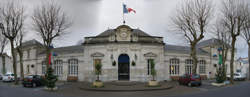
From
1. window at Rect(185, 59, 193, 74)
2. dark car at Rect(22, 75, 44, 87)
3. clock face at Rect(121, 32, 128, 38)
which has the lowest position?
dark car at Rect(22, 75, 44, 87)

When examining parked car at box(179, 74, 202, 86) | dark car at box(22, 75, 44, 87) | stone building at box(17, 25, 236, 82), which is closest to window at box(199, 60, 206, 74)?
stone building at box(17, 25, 236, 82)

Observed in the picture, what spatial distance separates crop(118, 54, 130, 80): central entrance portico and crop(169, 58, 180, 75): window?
27.4 ft

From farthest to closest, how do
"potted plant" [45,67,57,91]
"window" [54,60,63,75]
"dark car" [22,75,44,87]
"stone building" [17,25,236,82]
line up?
"window" [54,60,63,75] < "stone building" [17,25,236,82] < "dark car" [22,75,44,87] < "potted plant" [45,67,57,91]

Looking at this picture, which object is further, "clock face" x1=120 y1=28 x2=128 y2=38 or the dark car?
"clock face" x1=120 y1=28 x2=128 y2=38

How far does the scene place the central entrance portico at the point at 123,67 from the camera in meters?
28.4

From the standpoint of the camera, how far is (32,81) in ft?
80.3

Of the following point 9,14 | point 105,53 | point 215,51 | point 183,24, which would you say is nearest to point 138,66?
point 105,53

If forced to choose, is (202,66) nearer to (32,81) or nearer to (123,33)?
(123,33)

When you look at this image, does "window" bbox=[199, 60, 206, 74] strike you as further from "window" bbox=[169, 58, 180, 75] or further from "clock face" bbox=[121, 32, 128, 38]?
"clock face" bbox=[121, 32, 128, 38]

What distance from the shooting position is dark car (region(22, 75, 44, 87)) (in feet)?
79.8

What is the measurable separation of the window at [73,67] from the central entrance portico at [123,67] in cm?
789

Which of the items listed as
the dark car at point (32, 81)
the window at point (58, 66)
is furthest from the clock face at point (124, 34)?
the window at point (58, 66)

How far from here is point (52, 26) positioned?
2591cm

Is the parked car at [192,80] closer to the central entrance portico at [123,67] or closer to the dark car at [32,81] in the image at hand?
the central entrance portico at [123,67]
